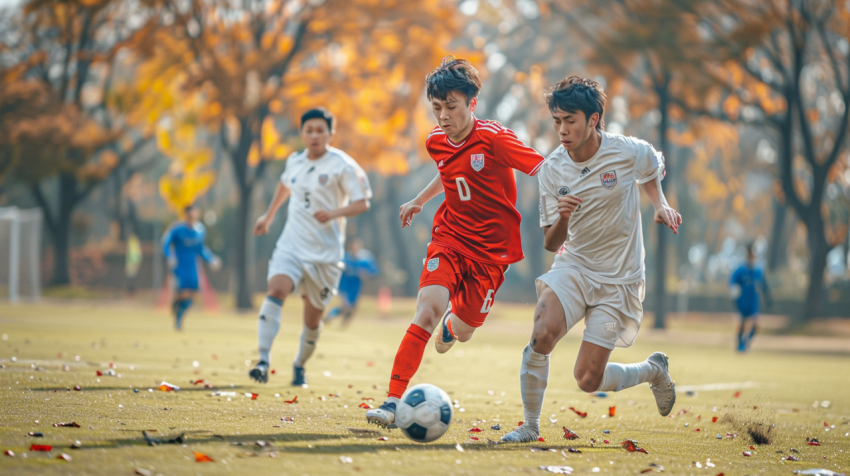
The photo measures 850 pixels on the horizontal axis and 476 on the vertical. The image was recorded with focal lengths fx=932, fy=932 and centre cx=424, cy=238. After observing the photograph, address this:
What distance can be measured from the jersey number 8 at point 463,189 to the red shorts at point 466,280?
1.20ft

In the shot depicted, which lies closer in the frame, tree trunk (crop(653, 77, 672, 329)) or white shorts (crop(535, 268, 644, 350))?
white shorts (crop(535, 268, 644, 350))

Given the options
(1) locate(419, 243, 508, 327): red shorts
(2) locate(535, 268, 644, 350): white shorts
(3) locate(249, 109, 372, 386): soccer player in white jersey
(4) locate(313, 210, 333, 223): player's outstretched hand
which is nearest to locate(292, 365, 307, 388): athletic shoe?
(3) locate(249, 109, 372, 386): soccer player in white jersey

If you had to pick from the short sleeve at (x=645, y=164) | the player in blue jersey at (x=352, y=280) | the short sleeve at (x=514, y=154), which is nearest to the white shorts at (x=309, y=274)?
the short sleeve at (x=514, y=154)

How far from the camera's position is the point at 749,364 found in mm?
15594

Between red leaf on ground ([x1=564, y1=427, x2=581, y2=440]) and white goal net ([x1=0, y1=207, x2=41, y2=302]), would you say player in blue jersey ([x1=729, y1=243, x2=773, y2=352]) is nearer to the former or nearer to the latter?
red leaf on ground ([x1=564, y1=427, x2=581, y2=440])

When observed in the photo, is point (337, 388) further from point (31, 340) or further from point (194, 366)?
point (31, 340)

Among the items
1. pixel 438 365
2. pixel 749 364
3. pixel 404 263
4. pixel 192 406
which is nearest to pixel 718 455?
pixel 192 406

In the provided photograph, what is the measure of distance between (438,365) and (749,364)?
617cm

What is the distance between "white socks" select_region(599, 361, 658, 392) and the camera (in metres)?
5.96

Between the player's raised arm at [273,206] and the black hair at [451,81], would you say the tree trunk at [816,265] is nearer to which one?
the player's raised arm at [273,206]

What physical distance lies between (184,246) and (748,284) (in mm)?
11021

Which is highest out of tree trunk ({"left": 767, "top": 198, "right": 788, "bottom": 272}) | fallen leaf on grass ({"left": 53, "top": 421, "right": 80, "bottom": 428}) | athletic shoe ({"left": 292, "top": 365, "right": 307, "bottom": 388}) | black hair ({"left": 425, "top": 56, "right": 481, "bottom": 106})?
tree trunk ({"left": 767, "top": 198, "right": 788, "bottom": 272})

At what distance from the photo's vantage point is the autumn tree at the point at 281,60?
2695 cm

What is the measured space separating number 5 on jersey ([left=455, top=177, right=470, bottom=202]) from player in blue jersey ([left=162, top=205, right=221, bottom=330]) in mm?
11195
